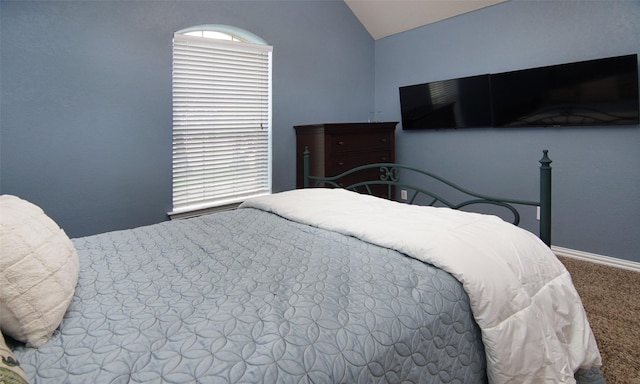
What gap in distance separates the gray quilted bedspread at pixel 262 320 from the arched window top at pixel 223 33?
2.43 m

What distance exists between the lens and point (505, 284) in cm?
114

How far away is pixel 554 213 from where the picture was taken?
3422mm

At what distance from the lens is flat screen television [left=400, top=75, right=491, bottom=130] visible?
12.2 feet

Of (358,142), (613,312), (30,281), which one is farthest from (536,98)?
(30,281)

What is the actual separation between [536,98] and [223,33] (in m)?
2.96

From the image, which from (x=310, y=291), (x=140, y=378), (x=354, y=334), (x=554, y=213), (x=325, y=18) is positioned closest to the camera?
Result: (x=140, y=378)

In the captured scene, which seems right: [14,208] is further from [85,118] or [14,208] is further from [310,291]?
[85,118]

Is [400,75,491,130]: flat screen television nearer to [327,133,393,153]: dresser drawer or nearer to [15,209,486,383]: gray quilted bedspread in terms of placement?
[327,133,393,153]: dresser drawer

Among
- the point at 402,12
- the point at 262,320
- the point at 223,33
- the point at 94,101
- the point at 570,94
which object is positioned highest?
the point at 402,12

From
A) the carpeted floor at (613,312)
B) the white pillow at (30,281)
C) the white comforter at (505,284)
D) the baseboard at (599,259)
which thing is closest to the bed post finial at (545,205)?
the white comforter at (505,284)

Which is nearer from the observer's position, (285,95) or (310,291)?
(310,291)

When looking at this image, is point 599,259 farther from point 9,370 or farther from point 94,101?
point 94,101

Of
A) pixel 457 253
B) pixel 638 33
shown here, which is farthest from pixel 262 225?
pixel 638 33

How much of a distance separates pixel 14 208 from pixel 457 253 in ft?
4.42
